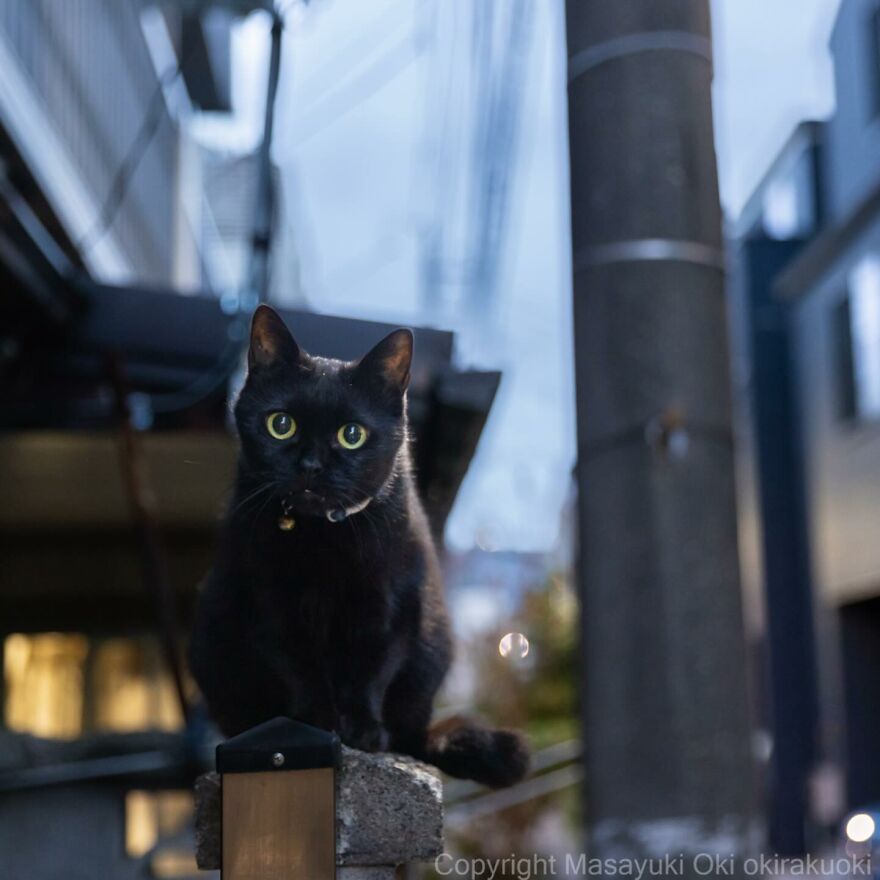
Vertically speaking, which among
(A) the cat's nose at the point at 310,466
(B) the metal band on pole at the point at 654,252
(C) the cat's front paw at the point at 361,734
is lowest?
(C) the cat's front paw at the point at 361,734

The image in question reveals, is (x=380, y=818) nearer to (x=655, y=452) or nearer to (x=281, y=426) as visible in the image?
(x=281, y=426)

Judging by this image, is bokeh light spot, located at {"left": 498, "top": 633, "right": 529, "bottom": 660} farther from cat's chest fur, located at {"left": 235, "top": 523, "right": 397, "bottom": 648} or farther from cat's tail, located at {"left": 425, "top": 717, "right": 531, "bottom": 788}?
cat's chest fur, located at {"left": 235, "top": 523, "right": 397, "bottom": 648}

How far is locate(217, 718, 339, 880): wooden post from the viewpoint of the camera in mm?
1924

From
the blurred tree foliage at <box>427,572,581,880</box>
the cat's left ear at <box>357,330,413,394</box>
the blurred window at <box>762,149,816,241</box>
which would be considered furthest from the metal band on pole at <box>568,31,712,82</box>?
the blurred window at <box>762,149,816,241</box>

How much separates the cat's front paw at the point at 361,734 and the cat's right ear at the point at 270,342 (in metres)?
0.60

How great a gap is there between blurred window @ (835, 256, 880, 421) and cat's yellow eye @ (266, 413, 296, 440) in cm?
1272

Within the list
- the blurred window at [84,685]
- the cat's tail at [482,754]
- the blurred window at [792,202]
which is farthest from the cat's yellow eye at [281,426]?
the blurred window at [792,202]

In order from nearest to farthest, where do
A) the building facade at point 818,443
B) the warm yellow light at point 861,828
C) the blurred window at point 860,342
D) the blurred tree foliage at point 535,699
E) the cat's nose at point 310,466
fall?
the cat's nose at point 310,466, the warm yellow light at point 861,828, the blurred tree foliage at point 535,699, the blurred window at point 860,342, the building facade at point 818,443

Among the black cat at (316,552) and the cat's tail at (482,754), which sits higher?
the black cat at (316,552)

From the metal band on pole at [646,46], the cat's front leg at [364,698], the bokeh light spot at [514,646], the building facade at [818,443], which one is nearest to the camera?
the cat's front leg at [364,698]

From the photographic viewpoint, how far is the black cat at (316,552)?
196cm

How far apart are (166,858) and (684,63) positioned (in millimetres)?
4464

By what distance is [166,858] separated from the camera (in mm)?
5637

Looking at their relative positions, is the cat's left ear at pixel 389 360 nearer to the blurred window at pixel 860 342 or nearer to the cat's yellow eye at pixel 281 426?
the cat's yellow eye at pixel 281 426
